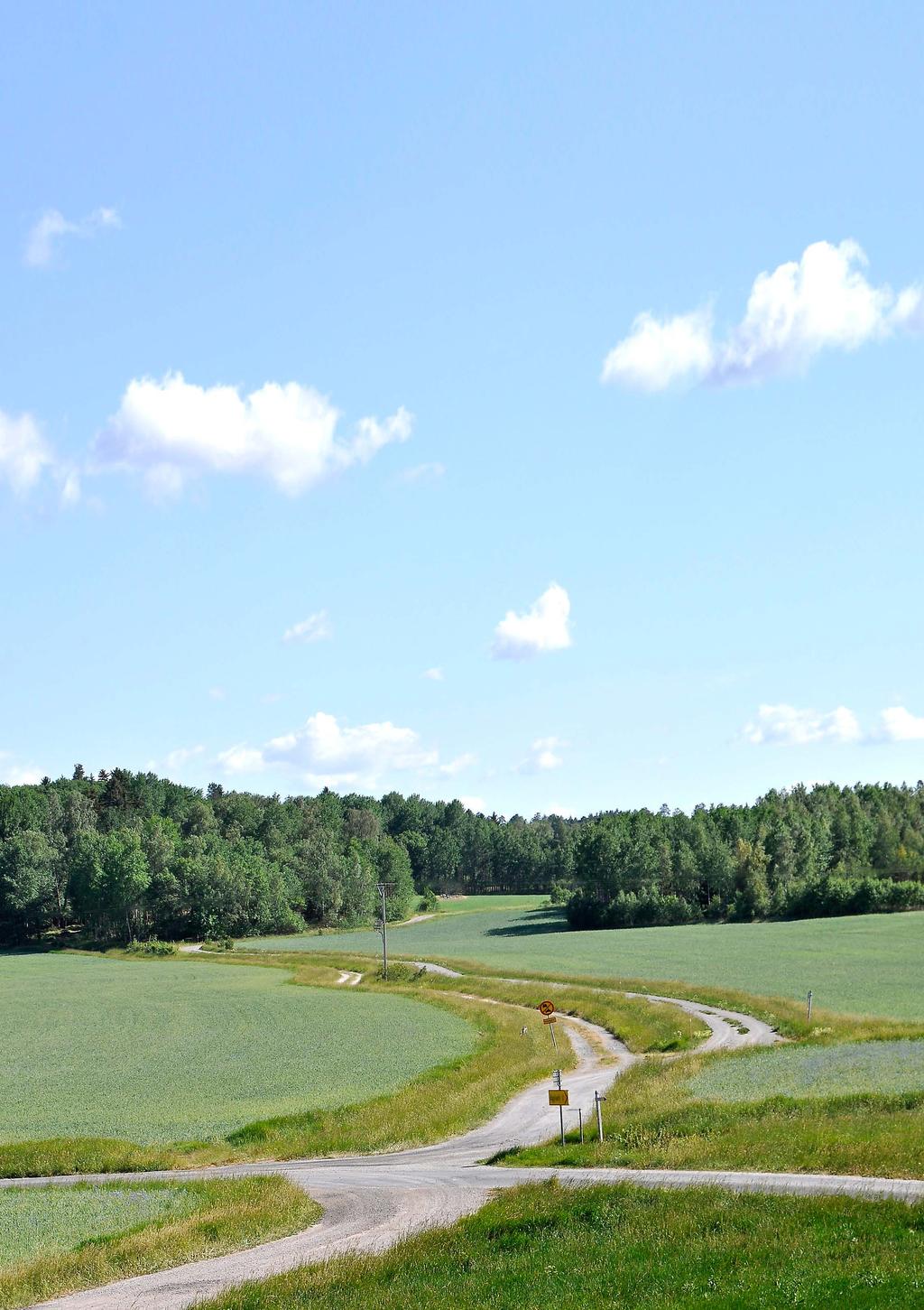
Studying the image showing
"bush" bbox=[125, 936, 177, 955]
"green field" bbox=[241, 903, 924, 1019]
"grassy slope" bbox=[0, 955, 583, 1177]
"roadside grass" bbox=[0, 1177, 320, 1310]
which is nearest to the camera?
"roadside grass" bbox=[0, 1177, 320, 1310]

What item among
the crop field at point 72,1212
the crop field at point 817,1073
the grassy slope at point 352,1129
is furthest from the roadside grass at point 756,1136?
the crop field at point 72,1212

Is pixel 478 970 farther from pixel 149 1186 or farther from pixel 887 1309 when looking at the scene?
pixel 887 1309

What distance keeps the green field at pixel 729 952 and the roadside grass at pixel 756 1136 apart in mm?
33901

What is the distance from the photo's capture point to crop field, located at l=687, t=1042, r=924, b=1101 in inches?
1737

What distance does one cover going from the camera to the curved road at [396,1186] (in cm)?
2545

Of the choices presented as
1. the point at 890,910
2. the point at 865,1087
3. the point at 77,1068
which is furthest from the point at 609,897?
the point at 865,1087

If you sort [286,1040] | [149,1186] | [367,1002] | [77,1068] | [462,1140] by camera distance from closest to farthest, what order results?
[149,1186] → [462,1140] → [77,1068] → [286,1040] → [367,1002]

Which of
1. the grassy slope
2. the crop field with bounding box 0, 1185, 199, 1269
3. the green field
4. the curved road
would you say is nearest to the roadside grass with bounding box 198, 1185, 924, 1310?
the curved road

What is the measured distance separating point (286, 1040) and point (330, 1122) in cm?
2708

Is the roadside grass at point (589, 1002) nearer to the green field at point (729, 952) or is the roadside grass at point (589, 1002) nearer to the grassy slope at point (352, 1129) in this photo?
the grassy slope at point (352, 1129)

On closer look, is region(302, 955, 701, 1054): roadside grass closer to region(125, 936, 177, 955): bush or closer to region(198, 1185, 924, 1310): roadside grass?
region(198, 1185, 924, 1310): roadside grass

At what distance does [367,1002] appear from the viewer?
93562mm

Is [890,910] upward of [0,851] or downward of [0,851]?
downward

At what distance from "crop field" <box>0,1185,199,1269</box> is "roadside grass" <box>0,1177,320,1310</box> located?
3 cm
